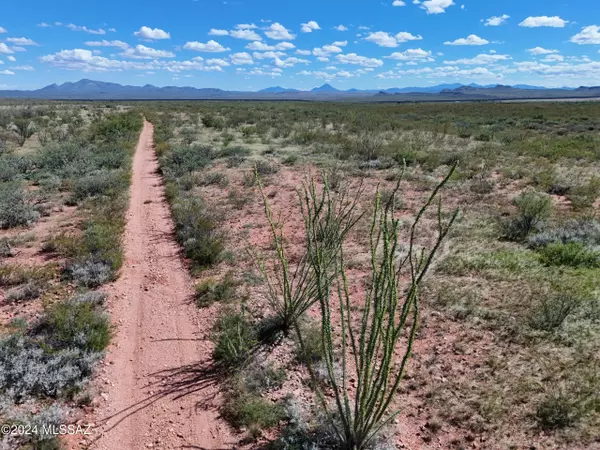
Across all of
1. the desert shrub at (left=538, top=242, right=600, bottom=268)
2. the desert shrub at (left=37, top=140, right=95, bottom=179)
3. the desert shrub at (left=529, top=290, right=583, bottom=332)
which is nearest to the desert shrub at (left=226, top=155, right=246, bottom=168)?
the desert shrub at (left=37, top=140, right=95, bottom=179)

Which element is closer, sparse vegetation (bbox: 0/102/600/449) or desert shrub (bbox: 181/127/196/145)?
sparse vegetation (bbox: 0/102/600/449)

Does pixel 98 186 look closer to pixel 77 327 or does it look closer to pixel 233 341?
pixel 77 327

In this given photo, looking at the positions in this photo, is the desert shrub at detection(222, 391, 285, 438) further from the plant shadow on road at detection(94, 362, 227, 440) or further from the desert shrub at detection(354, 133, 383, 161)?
the desert shrub at detection(354, 133, 383, 161)

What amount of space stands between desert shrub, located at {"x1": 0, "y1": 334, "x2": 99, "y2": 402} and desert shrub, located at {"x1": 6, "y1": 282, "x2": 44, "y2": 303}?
1351 millimetres

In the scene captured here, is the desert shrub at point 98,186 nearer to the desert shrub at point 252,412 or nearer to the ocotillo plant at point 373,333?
the desert shrub at point 252,412

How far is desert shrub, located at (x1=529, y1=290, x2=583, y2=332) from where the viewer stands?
16.6ft

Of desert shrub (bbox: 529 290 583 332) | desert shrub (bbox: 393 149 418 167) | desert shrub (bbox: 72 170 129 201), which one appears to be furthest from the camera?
desert shrub (bbox: 393 149 418 167)

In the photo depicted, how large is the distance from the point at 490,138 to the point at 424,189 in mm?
12570

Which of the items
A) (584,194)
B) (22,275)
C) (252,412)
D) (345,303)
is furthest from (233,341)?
(584,194)

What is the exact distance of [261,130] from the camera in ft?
84.4

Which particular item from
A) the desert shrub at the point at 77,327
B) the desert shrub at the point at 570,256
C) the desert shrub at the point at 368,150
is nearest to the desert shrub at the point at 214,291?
the desert shrub at the point at 77,327

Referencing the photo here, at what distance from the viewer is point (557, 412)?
377 centimetres

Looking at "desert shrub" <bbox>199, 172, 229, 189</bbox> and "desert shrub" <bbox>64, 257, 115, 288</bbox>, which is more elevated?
"desert shrub" <bbox>199, 172, 229, 189</bbox>

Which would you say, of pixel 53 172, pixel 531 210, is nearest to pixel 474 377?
pixel 531 210
